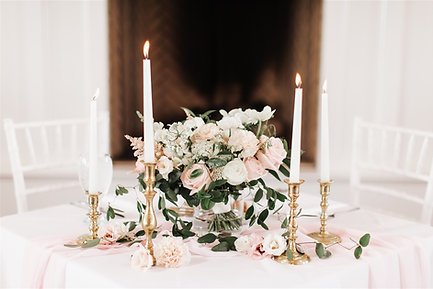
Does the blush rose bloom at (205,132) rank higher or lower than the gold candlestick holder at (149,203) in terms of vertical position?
higher

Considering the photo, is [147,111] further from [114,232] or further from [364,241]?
[364,241]

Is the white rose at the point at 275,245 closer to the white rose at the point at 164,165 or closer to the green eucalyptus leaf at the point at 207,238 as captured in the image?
the green eucalyptus leaf at the point at 207,238

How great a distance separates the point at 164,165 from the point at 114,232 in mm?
227

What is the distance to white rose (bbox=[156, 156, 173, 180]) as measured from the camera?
1530 millimetres

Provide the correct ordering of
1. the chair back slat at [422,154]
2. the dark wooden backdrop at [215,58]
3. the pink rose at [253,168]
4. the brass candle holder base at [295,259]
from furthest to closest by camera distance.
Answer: the dark wooden backdrop at [215,58], the chair back slat at [422,154], the pink rose at [253,168], the brass candle holder base at [295,259]

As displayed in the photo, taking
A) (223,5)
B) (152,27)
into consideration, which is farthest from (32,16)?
(223,5)

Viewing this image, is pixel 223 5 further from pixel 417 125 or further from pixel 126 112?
pixel 417 125

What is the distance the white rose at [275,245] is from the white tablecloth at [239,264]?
3cm

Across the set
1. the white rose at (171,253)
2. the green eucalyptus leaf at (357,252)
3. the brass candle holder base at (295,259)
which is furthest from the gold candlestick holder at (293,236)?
the white rose at (171,253)

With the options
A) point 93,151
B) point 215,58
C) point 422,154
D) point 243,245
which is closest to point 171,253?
point 243,245

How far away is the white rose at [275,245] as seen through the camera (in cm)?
148

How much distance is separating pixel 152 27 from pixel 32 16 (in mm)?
650

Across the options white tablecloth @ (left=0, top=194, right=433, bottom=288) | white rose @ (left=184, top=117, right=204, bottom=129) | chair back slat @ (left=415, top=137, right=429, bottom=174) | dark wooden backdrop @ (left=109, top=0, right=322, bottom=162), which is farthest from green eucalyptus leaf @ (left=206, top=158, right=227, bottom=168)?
dark wooden backdrop @ (left=109, top=0, right=322, bottom=162)

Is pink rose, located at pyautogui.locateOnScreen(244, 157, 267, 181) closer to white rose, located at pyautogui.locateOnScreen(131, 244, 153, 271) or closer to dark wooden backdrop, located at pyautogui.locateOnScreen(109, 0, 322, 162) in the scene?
white rose, located at pyautogui.locateOnScreen(131, 244, 153, 271)
